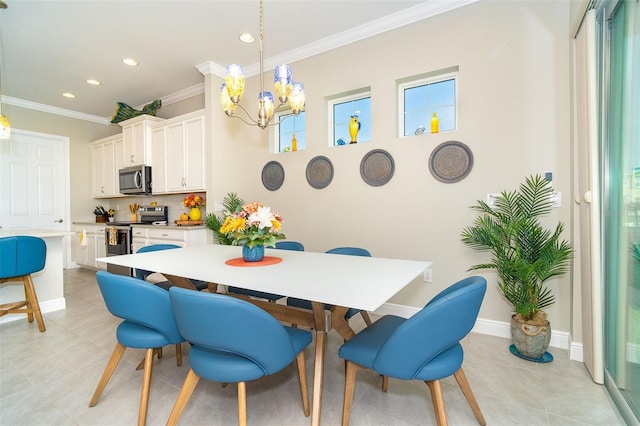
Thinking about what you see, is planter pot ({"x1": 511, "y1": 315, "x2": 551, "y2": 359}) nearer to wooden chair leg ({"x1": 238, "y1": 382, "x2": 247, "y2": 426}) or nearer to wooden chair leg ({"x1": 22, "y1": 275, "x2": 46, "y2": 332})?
wooden chair leg ({"x1": 238, "y1": 382, "x2": 247, "y2": 426})

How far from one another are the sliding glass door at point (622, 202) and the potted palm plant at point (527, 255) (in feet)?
1.12

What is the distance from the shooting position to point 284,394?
5.66ft

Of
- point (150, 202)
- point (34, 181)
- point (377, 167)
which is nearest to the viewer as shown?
point (377, 167)

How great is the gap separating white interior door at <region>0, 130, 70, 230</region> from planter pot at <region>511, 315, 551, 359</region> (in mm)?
6928

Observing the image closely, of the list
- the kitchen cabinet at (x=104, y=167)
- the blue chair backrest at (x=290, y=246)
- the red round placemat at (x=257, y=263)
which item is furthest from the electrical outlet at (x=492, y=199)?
the kitchen cabinet at (x=104, y=167)

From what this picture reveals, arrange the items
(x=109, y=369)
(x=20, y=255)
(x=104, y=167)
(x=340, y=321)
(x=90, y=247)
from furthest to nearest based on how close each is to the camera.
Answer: (x=104, y=167)
(x=90, y=247)
(x=20, y=255)
(x=109, y=369)
(x=340, y=321)

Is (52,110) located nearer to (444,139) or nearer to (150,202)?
(150,202)

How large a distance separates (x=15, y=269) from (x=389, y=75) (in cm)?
390

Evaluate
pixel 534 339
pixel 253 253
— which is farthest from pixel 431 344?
pixel 534 339

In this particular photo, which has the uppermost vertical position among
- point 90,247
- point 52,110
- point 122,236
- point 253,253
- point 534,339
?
point 52,110

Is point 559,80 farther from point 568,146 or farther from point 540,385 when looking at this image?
point 540,385

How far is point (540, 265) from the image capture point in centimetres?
203

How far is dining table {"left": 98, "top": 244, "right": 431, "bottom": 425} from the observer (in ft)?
4.00

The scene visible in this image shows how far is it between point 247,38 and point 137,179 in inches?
114
